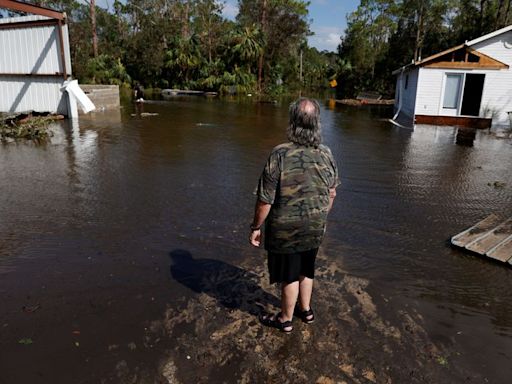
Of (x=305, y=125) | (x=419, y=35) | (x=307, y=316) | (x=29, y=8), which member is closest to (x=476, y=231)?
(x=307, y=316)

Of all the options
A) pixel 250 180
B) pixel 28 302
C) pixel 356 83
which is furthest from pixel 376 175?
pixel 356 83

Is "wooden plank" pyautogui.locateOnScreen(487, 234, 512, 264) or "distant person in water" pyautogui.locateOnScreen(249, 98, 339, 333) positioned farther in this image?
"wooden plank" pyautogui.locateOnScreen(487, 234, 512, 264)

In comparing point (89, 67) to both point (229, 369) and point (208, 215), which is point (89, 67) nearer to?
point (208, 215)

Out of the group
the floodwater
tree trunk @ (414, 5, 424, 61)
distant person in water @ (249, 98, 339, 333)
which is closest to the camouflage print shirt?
distant person in water @ (249, 98, 339, 333)

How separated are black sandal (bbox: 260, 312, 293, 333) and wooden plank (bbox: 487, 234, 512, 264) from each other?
106 inches

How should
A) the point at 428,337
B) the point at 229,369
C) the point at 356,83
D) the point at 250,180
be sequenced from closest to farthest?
the point at 229,369
the point at 428,337
the point at 250,180
the point at 356,83

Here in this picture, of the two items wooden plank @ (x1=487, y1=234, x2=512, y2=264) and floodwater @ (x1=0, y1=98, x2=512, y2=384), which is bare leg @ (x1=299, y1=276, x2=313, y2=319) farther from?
wooden plank @ (x1=487, y1=234, x2=512, y2=264)

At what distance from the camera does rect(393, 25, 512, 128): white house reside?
16516 mm

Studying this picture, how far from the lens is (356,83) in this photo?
4119cm

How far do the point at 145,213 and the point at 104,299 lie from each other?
2339 mm

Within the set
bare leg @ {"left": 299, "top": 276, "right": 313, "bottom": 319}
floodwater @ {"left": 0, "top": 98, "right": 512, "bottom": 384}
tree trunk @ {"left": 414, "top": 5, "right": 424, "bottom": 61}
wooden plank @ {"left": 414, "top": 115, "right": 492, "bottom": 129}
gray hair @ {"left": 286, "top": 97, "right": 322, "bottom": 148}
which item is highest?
tree trunk @ {"left": 414, "top": 5, "right": 424, "bottom": 61}

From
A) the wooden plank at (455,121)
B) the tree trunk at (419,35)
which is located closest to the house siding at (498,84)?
the wooden plank at (455,121)

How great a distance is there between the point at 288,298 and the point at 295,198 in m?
0.78

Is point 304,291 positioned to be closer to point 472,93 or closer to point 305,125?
point 305,125
